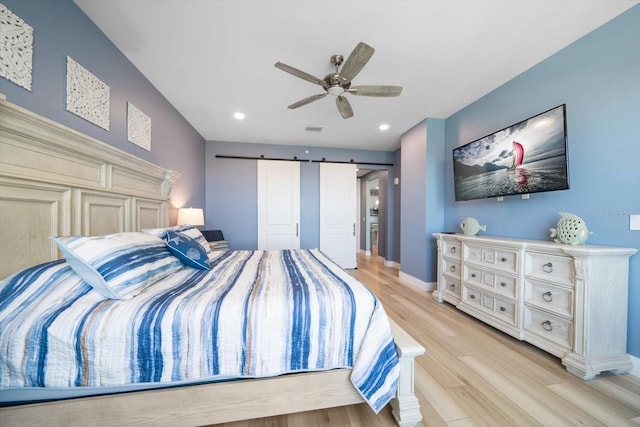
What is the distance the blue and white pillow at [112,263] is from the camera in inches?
41.2

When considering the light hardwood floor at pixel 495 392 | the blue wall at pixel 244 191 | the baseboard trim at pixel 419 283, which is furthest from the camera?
the blue wall at pixel 244 191

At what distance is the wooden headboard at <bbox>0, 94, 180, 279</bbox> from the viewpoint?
1.07 m

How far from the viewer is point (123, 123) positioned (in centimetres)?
195

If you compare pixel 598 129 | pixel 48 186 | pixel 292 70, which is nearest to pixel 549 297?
pixel 598 129

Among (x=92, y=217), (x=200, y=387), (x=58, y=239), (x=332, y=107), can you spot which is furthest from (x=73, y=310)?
(x=332, y=107)

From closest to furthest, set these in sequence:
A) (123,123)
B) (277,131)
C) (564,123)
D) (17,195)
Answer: (17,195)
(564,123)
(123,123)
(277,131)

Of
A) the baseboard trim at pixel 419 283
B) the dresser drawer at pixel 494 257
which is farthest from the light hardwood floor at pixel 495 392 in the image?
the baseboard trim at pixel 419 283

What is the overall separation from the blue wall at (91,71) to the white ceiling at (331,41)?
125mm

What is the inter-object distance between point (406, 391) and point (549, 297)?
1.53 metres

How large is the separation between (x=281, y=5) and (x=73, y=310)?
2.13 m

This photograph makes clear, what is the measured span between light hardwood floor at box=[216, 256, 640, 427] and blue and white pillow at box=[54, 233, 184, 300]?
3.13ft

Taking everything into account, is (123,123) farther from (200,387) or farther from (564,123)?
(564,123)

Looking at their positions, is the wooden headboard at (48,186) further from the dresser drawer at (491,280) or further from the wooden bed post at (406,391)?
the dresser drawer at (491,280)

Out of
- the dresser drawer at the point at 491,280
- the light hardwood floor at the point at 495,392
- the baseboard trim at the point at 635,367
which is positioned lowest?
the light hardwood floor at the point at 495,392
